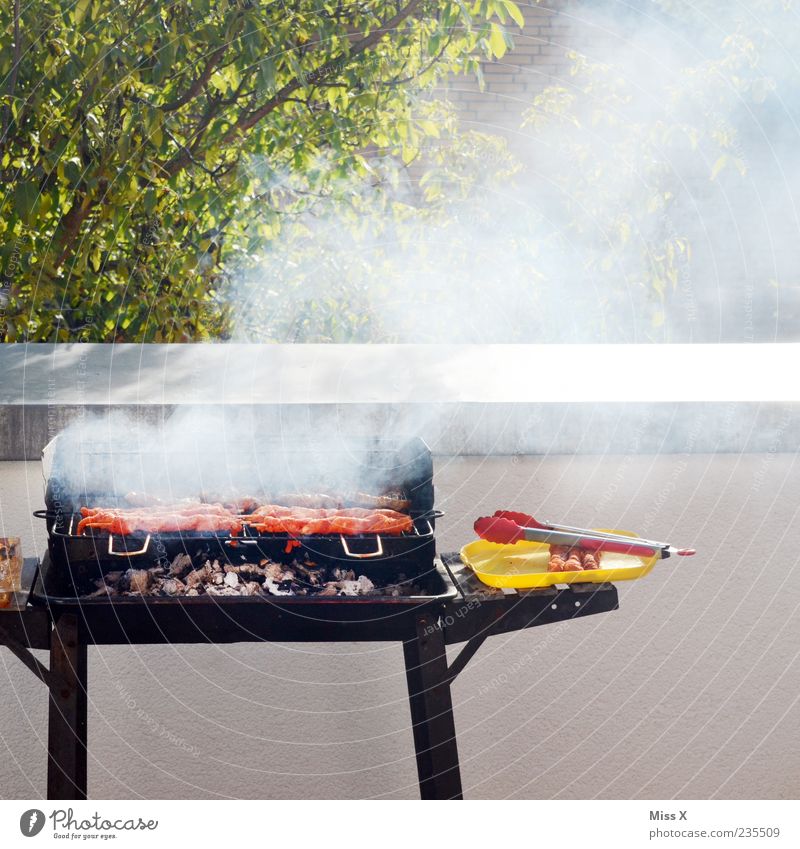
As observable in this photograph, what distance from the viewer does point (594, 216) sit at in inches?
176

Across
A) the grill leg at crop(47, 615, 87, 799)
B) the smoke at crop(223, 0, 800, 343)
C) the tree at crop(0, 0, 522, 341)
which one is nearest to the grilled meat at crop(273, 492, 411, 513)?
the grill leg at crop(47, 615, 87, 799)

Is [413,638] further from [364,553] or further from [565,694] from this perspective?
[565,694]

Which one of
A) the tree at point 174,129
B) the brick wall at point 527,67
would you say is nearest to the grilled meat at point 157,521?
the tree at point 174,129

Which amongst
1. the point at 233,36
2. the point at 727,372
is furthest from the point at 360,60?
the point at 727,372

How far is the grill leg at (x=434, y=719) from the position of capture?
1.59 metres

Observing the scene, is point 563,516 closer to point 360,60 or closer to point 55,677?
point 55,677

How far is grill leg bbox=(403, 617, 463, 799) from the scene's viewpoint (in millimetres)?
1593

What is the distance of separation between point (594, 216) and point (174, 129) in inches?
75.6

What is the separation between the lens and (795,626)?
2.10m

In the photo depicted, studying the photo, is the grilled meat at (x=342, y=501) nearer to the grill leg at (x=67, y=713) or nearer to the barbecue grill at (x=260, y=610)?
the barbecue grill at (x=260, y=610)

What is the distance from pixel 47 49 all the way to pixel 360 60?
0.96 metres

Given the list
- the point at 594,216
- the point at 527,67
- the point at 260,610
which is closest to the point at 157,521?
the point at 260,610

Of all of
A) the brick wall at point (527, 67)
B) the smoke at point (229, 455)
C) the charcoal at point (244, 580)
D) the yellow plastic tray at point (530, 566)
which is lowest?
the yellow plastic tray at point (530, 566)

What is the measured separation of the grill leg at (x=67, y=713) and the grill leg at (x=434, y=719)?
504 millimetres
